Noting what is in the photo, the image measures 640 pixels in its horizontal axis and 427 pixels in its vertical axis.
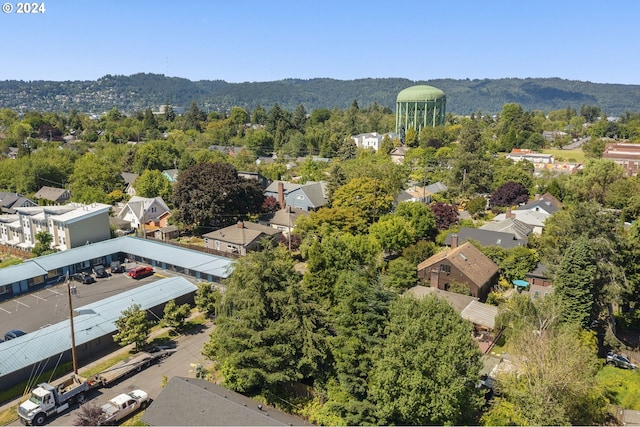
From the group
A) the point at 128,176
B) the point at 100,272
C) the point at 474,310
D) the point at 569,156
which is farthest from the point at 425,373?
the point at 569,156

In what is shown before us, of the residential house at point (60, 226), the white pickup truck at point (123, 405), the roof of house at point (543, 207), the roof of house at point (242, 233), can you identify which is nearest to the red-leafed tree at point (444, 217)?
the roof of house at point (543, 207)

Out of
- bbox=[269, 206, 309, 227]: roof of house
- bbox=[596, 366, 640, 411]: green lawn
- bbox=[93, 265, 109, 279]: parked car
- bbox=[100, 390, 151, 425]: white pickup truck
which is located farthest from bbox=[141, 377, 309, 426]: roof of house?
bbox=[269, 206, 309, 227]: roof of house

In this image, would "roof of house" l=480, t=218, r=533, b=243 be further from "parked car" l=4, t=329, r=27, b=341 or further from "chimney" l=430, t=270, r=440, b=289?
"parked car" l=4, t=329, r=27, b=341

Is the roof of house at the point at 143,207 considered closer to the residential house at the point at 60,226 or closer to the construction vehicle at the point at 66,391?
the residential house at the point at 60,226

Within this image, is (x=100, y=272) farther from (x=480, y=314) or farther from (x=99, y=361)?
(x=480, y=314)

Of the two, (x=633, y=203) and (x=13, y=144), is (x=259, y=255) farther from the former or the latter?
(x=13, y=144)
